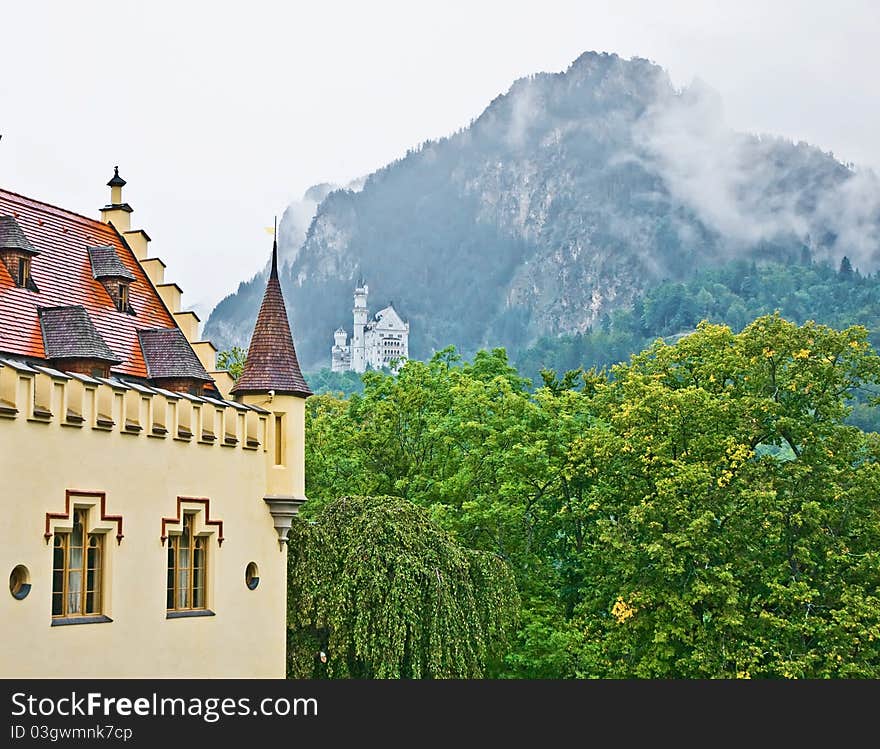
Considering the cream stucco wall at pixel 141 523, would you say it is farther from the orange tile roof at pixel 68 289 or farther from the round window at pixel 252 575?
the orange tile roof at pixel 68 289

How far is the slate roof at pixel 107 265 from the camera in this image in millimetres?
28625

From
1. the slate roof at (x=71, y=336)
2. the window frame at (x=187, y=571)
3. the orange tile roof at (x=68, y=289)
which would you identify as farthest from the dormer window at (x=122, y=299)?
the window frame at (x=187, y=571)

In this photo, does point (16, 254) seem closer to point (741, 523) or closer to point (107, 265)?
point (107, 265)

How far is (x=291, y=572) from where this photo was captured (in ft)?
96.4

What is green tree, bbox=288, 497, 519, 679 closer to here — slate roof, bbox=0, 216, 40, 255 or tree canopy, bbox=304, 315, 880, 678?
tree canopy, bbox=304, 315, 880, 678

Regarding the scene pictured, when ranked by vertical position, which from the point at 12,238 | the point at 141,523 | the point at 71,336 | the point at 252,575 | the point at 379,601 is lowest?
the point at 379,601

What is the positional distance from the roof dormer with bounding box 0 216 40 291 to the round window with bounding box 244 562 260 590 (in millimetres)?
7126

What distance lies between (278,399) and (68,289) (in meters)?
5.01

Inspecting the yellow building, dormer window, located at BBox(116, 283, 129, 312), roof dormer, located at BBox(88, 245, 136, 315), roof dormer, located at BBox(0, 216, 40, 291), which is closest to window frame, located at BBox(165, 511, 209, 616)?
the yellow building

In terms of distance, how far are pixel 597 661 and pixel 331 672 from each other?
26.0ft

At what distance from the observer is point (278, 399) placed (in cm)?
2909

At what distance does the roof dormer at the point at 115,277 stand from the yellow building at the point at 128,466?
33mm

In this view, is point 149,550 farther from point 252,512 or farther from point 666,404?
point 666,404

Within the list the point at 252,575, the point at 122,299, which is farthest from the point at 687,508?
the point at 122,299
